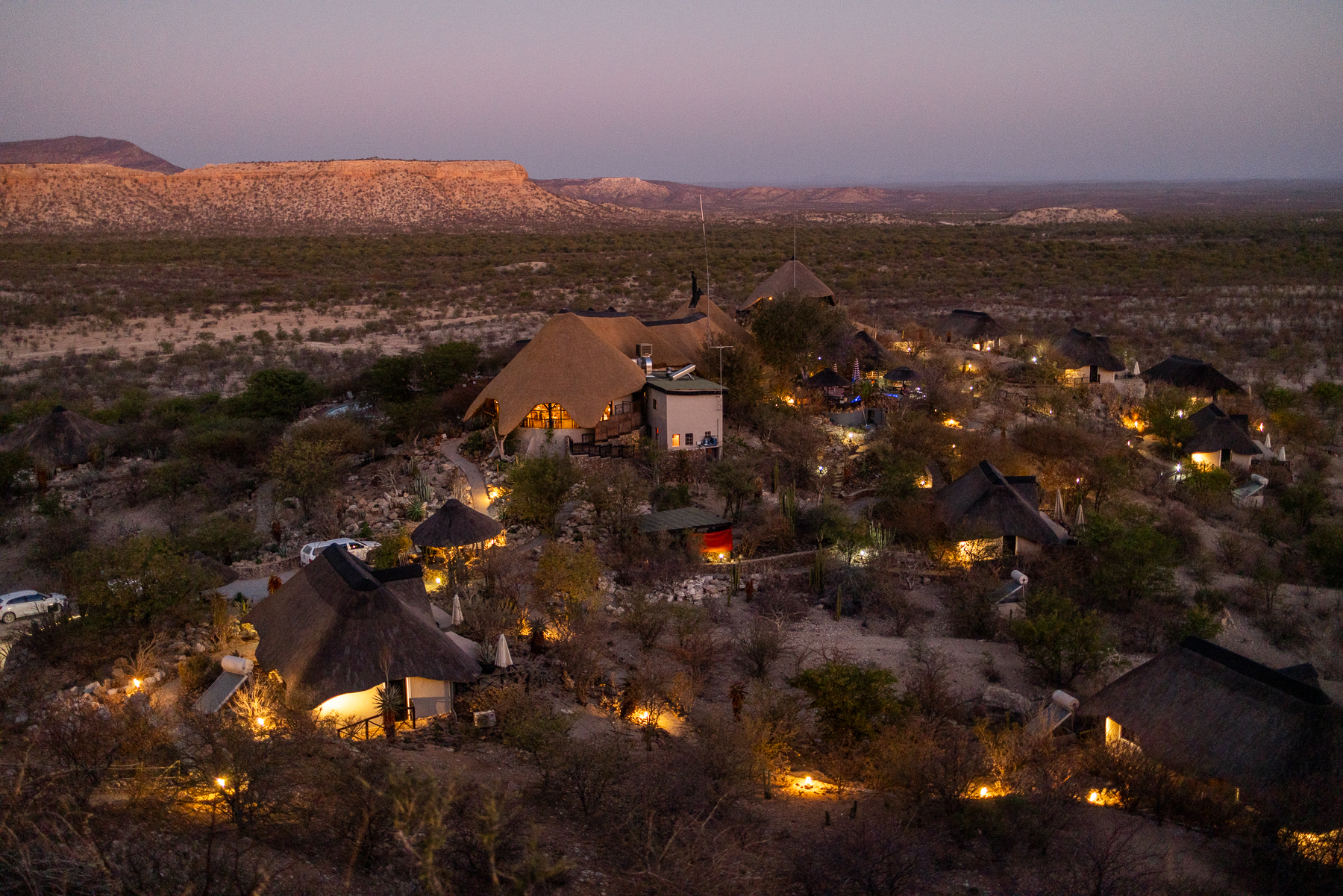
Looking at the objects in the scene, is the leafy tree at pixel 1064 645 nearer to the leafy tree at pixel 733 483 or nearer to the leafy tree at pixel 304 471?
the leafy tree at pixel 733 483

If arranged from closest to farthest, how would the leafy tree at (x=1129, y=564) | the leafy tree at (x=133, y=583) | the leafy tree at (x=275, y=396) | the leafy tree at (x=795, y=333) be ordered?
the leafy tree at (x=133, y=583) < the leafy tree at (x=1129, y=564) < the leafy tree at (x=275, y=396) < the leafy tree at (x=795, y=333)

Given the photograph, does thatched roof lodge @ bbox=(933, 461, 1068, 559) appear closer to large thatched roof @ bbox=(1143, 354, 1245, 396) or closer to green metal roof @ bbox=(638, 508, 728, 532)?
green metal roof @ bbox=(638, 508, 728, 532)

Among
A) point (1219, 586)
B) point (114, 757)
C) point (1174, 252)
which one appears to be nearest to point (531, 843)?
point (114, 757)

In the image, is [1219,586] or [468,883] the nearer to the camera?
[468,883]

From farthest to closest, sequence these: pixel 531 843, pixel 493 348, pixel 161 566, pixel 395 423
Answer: pixel 493 348 < pixel 395 423 < pixel 161 566 < pixel 531 843

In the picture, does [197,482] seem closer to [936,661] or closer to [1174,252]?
[936,661]

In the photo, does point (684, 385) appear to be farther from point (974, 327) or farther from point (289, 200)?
point (289, 200)

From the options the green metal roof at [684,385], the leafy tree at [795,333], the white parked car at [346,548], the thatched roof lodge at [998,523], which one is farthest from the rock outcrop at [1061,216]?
the white parked car at [346,548]

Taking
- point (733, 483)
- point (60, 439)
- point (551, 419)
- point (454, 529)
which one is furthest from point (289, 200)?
point (454, 529)
